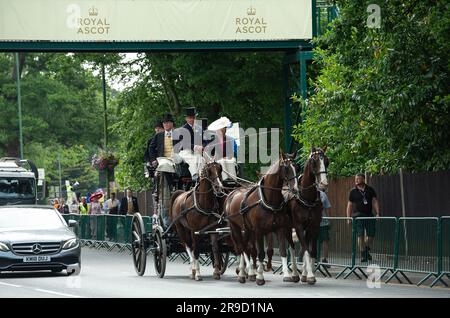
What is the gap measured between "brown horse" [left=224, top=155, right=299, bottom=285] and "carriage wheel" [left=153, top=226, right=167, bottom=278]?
238 centimetres

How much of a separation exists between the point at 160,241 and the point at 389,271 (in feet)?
14.4

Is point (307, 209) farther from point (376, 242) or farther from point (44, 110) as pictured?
point (44, 110)

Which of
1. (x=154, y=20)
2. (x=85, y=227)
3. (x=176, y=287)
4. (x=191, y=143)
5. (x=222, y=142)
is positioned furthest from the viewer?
(x=85, y=227)

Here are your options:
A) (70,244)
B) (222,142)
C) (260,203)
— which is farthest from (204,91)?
(260,203)

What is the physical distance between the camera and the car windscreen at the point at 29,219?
24.6 metres

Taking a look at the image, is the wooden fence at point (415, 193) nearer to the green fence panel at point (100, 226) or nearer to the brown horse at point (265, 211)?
the brown horse at point (265, 211)

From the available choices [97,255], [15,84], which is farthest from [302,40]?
[15,84]

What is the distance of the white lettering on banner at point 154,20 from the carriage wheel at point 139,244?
11267 millimetres

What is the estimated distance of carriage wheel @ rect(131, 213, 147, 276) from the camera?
87.4 ft

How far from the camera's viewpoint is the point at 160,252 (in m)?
25.9

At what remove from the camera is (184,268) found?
30359mm

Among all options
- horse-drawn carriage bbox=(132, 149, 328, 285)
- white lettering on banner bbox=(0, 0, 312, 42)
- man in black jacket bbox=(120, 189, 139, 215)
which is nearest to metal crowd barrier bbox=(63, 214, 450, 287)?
horse-drawn carriage bbox=(132, 149, 328, 285)

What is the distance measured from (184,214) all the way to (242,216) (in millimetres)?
1972

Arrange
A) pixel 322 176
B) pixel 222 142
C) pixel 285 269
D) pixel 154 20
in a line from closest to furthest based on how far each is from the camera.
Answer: pixel 322 176, pixel 285 269, pixel 222 142, pixel 154 20
